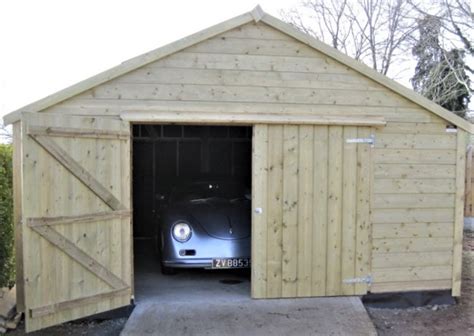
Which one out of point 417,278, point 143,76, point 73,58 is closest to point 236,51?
point 143,76

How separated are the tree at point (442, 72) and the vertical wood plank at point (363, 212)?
1407 cm

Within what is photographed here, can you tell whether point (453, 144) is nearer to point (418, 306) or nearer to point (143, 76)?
point (418, 306)

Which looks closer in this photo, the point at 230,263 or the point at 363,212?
the point at 363,212

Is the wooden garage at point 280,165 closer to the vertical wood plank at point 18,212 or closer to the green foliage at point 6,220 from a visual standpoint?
the vertical wood plank at point 18,212

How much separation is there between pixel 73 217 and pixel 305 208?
254cm

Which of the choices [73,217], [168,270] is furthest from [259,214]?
[73,217]

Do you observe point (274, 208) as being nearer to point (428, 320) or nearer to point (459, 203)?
point (428, 320)

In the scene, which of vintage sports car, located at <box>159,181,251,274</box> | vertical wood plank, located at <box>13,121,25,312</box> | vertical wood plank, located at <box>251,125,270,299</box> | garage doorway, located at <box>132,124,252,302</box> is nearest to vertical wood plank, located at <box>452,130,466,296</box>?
vertical wood plank, located at <box>251,125,270,299</box>

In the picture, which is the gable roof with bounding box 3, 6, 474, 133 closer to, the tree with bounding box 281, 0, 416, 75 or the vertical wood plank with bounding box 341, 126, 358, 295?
the vertical wood plank with bounding box 341, 126, 358, 295

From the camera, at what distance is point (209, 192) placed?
7.22 meters

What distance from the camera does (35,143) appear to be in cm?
449

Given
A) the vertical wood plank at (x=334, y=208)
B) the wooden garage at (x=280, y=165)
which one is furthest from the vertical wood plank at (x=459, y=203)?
the vertical wood plank at (x=334, y=208)

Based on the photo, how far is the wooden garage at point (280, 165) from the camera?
477cm

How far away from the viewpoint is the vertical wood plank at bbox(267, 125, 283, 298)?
5.29 meters
